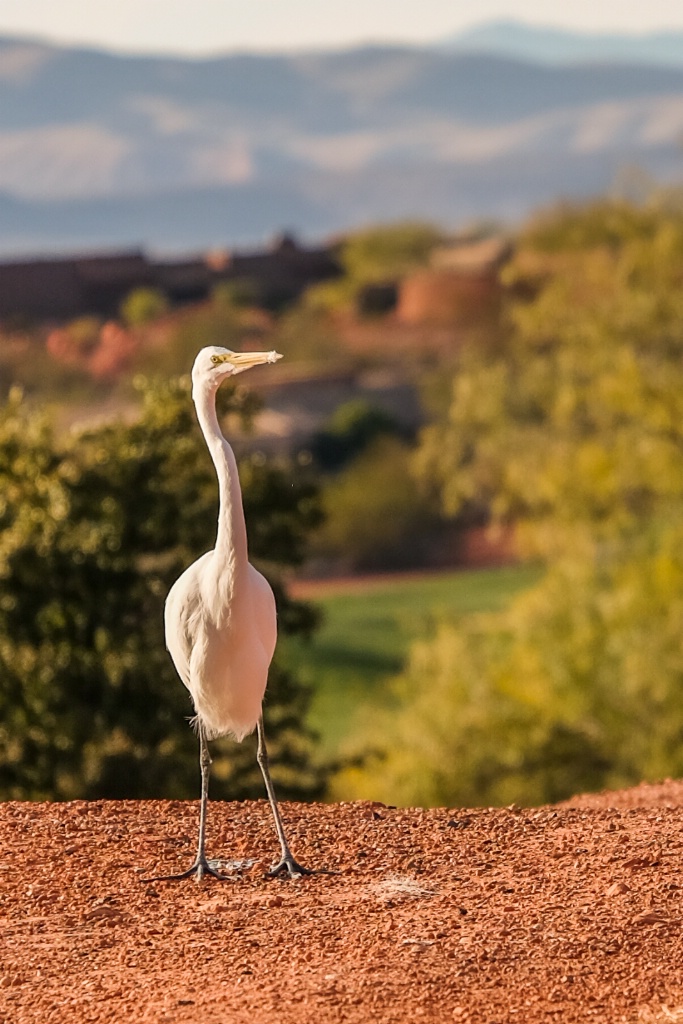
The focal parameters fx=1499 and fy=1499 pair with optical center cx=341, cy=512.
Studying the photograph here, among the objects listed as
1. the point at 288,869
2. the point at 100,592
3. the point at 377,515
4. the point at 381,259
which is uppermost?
the point at 381,259

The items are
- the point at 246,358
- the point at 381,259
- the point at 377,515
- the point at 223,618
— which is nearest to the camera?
the point at 246,358

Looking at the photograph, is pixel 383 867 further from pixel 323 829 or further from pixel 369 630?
pixel 369 630

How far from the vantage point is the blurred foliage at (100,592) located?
13.4m

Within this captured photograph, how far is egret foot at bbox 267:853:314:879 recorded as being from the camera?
6.64 metres

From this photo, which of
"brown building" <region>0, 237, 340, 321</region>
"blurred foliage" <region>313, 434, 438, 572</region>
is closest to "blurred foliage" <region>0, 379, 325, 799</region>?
"brown building" <region>0, 237, 340, 321</region>

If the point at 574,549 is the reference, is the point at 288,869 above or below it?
above

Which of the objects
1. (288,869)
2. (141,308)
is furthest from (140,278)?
(288,869)

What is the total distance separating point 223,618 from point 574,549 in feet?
73.8

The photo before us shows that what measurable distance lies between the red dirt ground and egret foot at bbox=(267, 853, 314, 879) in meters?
0.05

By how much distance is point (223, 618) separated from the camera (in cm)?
652

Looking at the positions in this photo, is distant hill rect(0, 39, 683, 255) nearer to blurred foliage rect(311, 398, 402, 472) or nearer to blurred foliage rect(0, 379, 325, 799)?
blurred foliage rect(311, 398, 402, 472)

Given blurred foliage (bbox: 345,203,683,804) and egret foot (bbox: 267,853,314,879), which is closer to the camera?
egret foot (bbox: 267,853,314,879)

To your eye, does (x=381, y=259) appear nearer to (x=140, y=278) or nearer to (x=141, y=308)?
(x=140, y=278)

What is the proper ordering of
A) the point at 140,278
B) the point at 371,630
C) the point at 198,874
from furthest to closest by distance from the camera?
the point at 140,278
the point at 371,630
the point at 198,874
